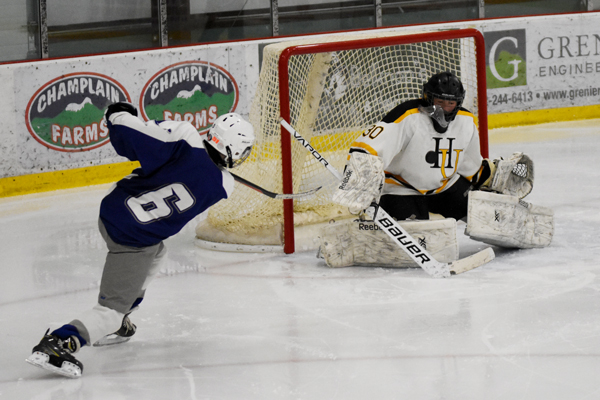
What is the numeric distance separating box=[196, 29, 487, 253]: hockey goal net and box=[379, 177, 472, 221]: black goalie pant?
43cm

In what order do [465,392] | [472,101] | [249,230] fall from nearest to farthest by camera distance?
[465,392] < [249,230] < [472,101]

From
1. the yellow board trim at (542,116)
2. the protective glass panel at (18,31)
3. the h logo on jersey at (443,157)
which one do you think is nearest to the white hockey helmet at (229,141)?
the h logo on jersey at (443,157)

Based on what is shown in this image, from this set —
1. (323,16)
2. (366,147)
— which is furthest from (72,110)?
(366,147)

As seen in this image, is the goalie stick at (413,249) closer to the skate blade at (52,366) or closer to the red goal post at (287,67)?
the red goal post at (287,67)

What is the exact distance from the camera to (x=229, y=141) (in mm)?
2945

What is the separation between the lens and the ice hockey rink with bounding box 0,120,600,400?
9.18 feet

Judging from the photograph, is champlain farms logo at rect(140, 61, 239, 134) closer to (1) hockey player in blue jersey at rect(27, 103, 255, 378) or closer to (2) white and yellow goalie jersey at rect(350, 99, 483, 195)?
(2) white and yellow goalie jersey at rect(350, 99, 483, 195)

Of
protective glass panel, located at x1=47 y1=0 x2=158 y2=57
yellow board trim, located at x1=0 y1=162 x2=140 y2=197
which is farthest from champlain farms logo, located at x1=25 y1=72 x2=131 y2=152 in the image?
protective glass panel, located at x1=47 y1=0 x2=158 y2=57

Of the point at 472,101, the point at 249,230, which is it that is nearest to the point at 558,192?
the point at 472,101

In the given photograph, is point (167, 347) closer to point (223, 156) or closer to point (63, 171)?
point (223, 156)

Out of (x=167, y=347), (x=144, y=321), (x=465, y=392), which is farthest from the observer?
(x=144, y=321)

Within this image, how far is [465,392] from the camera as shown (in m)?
2.69

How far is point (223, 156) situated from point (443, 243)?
4.77 feet

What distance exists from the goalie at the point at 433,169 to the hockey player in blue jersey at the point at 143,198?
101cm
